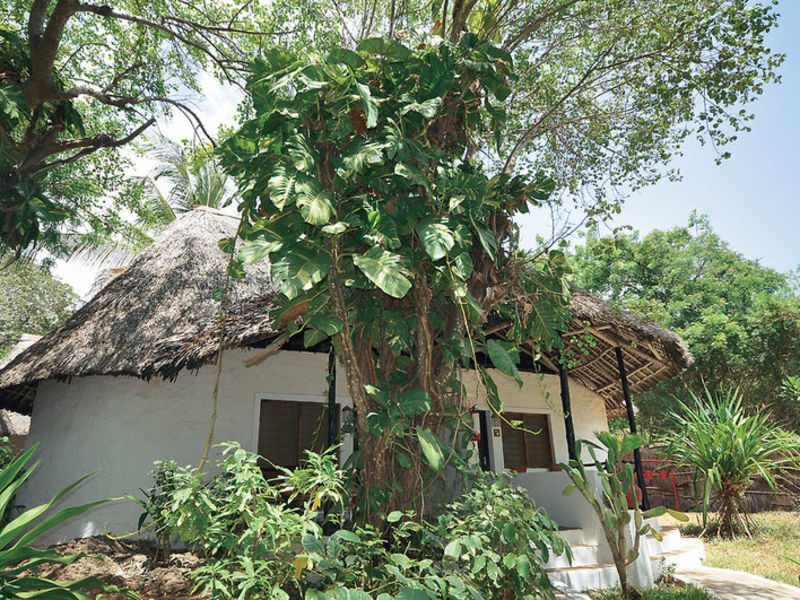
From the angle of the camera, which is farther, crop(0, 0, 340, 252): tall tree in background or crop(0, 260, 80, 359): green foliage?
crop(0, 260, 80, 359): green foliage

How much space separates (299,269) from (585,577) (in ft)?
12.1

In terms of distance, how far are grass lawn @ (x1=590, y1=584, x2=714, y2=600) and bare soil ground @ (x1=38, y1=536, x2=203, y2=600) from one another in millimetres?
3022

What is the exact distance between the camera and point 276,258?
2.91m

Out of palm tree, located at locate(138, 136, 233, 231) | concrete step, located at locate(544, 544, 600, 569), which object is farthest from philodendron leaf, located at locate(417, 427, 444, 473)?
palm tree, located at locate(138, 136, 233, 231)

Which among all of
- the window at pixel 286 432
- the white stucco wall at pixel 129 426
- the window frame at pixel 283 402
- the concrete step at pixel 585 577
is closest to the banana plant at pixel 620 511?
the concrete step at pixel 585 577

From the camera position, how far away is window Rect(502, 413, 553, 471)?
7.86m

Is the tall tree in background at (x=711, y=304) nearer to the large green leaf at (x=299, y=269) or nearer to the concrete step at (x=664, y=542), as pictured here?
the concrete step at (x=664, y=542)

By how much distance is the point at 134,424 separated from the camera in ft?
17.7

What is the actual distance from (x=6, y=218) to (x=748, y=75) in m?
6.97

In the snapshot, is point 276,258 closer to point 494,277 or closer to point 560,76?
point 494,277

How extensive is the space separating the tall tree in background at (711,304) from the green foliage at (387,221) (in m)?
7.63

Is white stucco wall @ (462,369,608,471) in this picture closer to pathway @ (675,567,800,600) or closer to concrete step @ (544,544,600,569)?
concrete step @ (544,544,600,569)

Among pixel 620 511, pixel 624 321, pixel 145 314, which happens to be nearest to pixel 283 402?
pixel 145 314

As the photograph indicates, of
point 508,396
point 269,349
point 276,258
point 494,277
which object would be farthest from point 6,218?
point 508,396
